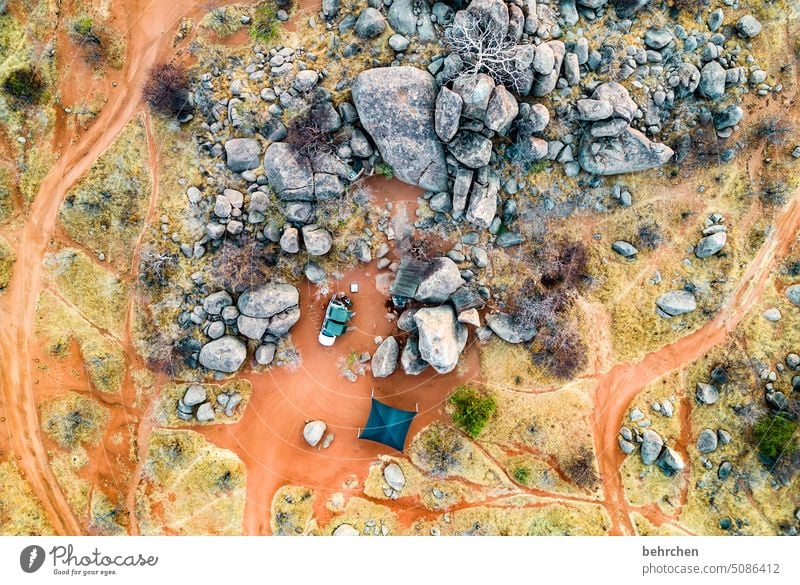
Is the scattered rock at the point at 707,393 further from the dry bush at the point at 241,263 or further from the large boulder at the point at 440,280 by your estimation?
the dry bush at the point at 241,263

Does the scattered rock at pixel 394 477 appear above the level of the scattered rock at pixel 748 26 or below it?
below

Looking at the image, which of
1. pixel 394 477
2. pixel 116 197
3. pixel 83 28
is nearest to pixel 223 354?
pixel 116 197

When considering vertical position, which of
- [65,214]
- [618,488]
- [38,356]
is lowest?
[618,488]

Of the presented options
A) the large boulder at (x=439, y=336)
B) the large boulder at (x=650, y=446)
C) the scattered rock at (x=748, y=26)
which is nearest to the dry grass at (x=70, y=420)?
the large boulder at (x=439, y=336)

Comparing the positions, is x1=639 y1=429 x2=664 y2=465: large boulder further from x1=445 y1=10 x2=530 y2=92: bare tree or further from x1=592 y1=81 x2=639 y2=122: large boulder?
x1=445 y1=10 x2=530 y2=92: bare tree

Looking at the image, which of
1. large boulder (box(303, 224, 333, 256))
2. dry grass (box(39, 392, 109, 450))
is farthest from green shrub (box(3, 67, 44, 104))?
large boulder (box(303, 224, 333, 256))

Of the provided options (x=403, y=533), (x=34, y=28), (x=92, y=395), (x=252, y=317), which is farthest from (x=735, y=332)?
(x=34, y=28)

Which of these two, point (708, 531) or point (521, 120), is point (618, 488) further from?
point (521, 120)
